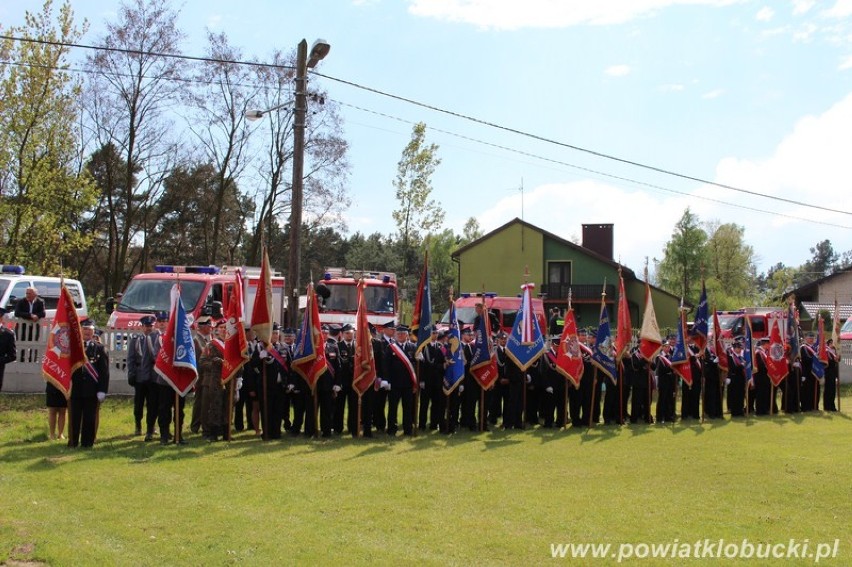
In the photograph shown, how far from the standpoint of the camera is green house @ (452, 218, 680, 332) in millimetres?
46531

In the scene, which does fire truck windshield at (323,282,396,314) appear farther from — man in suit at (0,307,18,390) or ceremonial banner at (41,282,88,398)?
ceremonial banner at (41,282,88,398)

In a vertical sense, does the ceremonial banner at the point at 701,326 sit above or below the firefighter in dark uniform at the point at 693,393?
above

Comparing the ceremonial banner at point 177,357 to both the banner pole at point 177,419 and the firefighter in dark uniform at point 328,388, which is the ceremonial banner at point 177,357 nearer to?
the banner pole at point 177,419

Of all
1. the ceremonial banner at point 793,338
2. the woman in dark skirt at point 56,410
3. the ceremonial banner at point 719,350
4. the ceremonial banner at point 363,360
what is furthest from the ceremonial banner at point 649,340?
the woman in dark skirt at point 56,410

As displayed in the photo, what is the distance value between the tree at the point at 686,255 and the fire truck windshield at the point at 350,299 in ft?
148

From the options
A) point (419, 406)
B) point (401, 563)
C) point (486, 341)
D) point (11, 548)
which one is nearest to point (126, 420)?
point (419, 406)

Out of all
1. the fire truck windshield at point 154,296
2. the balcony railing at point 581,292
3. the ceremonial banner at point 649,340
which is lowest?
the ceremonial banner at point 649,340

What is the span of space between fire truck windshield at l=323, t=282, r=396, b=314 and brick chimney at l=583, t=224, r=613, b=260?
30.4 metres

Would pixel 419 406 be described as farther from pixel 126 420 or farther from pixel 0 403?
pixel 0 403

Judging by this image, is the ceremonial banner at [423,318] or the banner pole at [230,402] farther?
the ceremonial banner at [423,318]

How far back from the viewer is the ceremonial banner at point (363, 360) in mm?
12539

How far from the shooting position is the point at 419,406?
14430 mm

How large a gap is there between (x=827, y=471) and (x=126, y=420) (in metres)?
10.7

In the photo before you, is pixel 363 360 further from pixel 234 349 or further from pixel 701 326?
pixel 701 326
